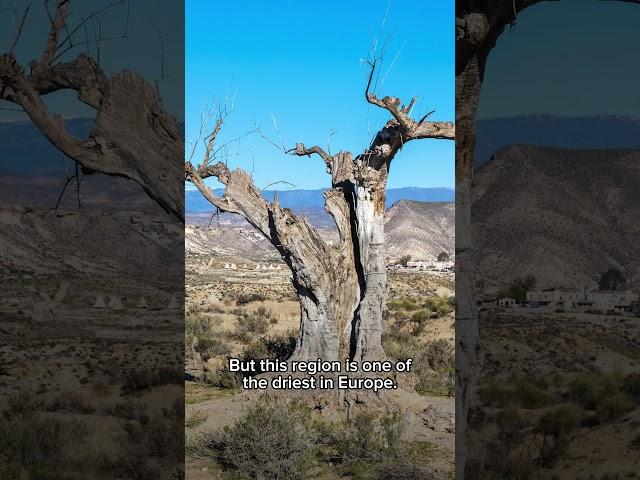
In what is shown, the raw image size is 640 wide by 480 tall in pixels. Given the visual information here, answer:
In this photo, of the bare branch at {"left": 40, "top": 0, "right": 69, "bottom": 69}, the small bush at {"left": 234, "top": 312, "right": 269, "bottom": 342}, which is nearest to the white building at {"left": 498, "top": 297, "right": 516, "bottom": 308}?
the small bush at {"left": 234, "top": 312, "right": 269, "bottom": 342}

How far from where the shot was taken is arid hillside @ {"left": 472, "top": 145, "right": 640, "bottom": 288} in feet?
169

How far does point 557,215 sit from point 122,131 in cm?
5716

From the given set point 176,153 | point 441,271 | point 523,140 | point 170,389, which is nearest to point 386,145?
point 170,389

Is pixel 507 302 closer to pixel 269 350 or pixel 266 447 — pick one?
pixel 269 350

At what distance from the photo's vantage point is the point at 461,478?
647cm

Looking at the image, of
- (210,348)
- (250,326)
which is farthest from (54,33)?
(250,326)

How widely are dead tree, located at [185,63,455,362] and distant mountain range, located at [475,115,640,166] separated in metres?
65.7

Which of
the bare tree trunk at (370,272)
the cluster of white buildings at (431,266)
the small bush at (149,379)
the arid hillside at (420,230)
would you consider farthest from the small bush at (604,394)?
the arid hillside at (420,230)

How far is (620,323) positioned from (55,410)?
66.3ft

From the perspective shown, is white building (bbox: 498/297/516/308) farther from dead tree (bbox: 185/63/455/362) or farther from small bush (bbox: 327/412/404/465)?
small bush (bbox: 327/412/404/465)

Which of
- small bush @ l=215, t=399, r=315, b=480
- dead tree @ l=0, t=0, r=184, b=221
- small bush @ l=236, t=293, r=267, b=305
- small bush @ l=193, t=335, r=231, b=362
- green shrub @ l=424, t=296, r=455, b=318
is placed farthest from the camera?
small bush @ l=236, t=293, r=267, b=305

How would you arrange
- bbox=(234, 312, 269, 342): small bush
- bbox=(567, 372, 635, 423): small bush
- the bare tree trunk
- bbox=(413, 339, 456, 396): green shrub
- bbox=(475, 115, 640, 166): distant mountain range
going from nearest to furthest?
1. bbox=(567, 372, 635, 423): small bush
2. the bare tree trunk
3. bbox=(413, 339, 456, 396): green shrub
4. bbox=(234, 312, 269, 342): small bush
5. bbox=(475, 115, 640, 166): distant mountain range

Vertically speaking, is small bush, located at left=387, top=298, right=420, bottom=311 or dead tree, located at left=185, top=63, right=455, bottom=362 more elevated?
dead tree, located at left=185, top=63, right=455, bottom=362

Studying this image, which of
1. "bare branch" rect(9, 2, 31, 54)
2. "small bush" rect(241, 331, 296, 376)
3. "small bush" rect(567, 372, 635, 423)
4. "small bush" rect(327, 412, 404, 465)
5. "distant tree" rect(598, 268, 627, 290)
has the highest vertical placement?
"bare branch" rect(9, 2, 31, 54)
